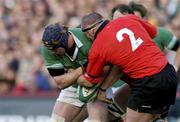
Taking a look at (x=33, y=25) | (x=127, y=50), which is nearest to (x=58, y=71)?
(x=127, y=50)

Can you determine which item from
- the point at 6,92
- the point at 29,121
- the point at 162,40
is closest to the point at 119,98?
the point at 162,40

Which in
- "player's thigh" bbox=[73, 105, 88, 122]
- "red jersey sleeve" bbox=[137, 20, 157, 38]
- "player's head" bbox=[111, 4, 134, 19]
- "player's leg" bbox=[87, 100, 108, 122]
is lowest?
"player's thigh" bbox=[73, 105, 88, 122]

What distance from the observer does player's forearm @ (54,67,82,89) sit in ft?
30.1

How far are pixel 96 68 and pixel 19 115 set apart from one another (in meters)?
4.95

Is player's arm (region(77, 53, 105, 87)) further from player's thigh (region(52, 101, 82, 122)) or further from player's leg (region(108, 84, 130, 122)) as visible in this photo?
player's leg (region(108, 84, 130, 122))

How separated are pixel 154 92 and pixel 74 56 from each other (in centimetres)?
110

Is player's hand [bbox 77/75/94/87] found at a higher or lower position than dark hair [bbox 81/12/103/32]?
lower

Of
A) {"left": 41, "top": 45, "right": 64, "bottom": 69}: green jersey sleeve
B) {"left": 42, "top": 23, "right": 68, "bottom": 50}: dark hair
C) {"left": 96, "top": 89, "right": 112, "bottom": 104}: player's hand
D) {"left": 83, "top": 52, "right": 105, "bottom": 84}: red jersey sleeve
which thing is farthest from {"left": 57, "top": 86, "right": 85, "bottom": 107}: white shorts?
{"left": 42, "top": 23, "right": 68, "bottom": 50}: dark hair

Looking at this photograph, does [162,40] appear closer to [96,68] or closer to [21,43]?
[96,68]

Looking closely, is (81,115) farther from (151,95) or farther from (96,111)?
(151,95)

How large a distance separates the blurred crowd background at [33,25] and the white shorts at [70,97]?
3958mm

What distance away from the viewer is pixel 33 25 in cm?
1606

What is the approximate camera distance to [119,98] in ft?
34.3

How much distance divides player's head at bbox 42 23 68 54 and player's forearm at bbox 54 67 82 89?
310 mm
